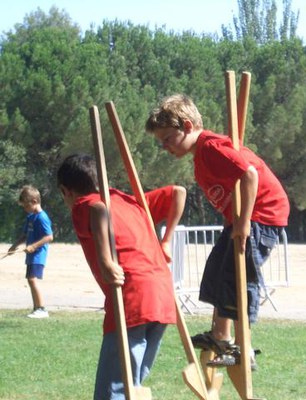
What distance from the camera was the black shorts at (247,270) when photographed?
20.4ft

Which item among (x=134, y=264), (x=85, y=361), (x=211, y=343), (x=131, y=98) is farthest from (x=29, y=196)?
(x=131, y=98)

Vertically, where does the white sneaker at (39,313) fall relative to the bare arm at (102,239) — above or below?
below

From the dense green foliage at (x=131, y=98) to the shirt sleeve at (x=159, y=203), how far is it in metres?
29.3

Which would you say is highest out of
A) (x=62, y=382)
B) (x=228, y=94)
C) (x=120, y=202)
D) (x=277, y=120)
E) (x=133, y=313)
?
(x=277, y=120)

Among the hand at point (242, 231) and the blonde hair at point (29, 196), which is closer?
the hand at point (242, 231)

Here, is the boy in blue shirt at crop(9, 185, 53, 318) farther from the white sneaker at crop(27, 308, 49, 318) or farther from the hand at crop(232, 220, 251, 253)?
the hand at crop(232, 220, 251, 253)

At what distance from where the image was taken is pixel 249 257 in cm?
624

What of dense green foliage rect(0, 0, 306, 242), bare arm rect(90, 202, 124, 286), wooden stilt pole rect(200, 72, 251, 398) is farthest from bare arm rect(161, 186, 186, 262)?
dense green foliage rect(0, 0, 306, 242)

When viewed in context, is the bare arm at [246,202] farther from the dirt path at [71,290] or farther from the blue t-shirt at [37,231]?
the blue t-shirt at [37,231]

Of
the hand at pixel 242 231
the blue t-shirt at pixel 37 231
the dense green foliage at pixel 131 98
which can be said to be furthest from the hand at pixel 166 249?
the dense green foliage at pixel 131 98

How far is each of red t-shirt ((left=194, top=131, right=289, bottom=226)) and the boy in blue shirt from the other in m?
6.56

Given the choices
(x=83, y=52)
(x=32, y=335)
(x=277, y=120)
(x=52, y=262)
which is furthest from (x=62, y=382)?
(x=277, y=120)

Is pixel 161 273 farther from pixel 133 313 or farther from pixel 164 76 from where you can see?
pixel 164 76

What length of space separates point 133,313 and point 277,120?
3808cm
